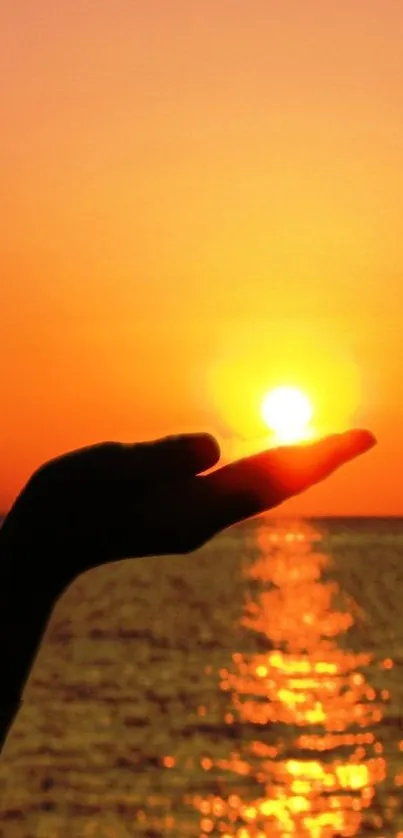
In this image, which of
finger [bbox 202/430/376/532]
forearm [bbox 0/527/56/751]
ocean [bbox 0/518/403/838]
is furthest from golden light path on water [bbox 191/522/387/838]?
finger [bbox 202/430/376/532]

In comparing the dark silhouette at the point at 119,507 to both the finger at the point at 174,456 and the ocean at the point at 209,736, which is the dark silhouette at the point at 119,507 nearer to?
the finger at the point at 174,456

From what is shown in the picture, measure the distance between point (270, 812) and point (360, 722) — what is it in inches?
740

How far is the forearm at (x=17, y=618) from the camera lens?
6.78 feet

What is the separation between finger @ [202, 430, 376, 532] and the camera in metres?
1.97

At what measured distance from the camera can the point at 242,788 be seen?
41.4m

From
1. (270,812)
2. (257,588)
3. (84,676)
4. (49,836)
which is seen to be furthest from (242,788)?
(257,588)

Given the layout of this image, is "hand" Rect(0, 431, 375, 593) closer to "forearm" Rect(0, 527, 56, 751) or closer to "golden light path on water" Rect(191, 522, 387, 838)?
"forearm" Rect(0, 527, 56, 751)

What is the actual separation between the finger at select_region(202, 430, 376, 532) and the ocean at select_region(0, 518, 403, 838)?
35.6 meters

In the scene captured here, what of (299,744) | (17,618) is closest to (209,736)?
(299,744)

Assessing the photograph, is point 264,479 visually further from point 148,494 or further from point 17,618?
point 17,618

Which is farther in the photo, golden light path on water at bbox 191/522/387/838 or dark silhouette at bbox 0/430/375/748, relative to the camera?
golden light path on water at bbox 191/522/387/838

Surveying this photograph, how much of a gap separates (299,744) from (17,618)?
167 feet

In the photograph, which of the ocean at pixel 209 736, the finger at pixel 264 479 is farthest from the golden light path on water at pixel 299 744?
the finger at pixel 264 479

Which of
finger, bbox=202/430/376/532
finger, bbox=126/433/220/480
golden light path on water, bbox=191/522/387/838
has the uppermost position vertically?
golden light path on water, bbox=191/522/387/838
